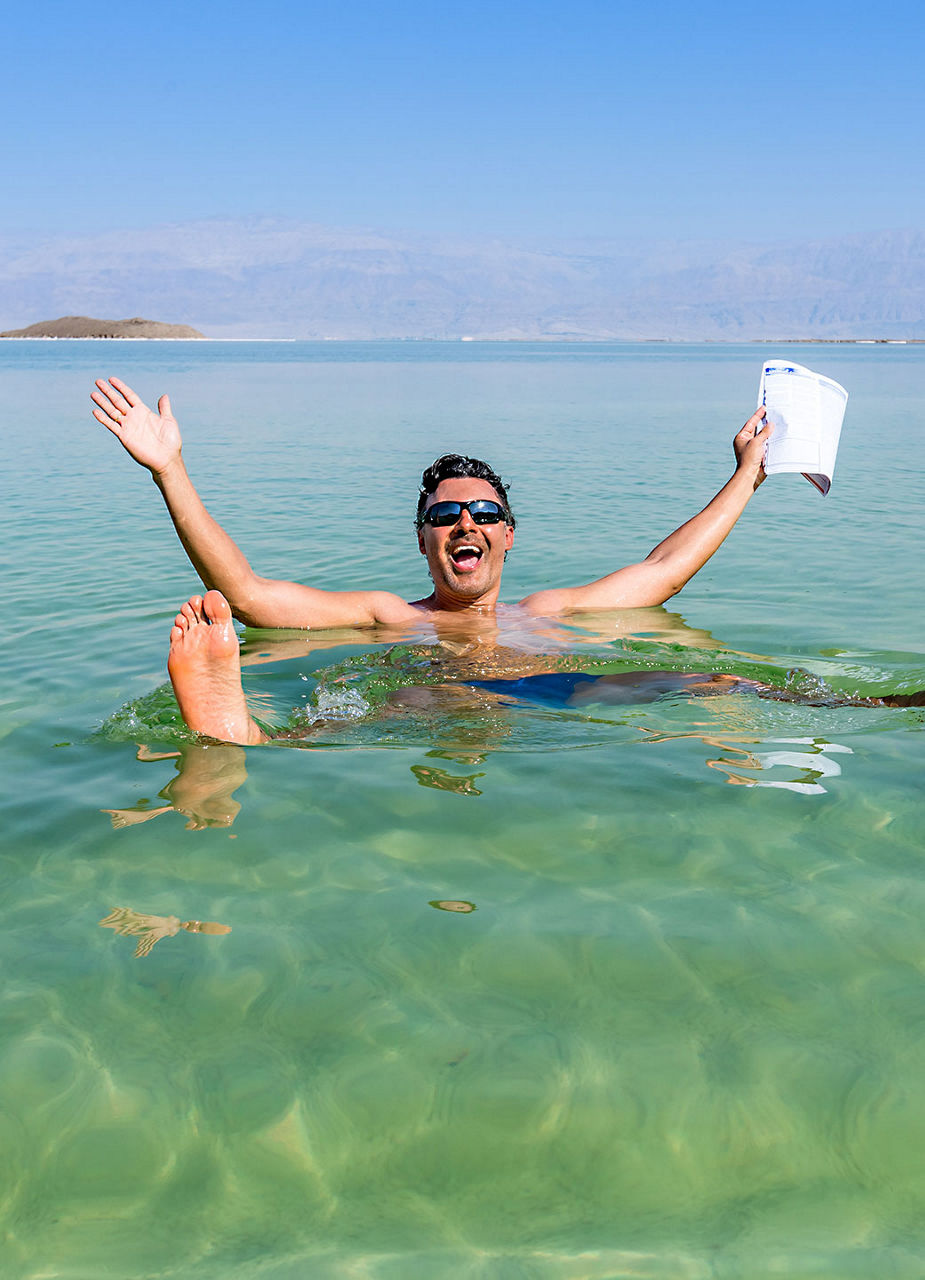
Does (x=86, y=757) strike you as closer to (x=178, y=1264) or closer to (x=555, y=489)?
(x=178, y=1264)

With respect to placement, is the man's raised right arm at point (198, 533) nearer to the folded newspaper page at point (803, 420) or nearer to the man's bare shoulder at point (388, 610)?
the man's bare shoulder at point (388, 610)

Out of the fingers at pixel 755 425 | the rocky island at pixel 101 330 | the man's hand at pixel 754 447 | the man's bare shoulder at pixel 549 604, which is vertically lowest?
the rocky island at pixel 101 330

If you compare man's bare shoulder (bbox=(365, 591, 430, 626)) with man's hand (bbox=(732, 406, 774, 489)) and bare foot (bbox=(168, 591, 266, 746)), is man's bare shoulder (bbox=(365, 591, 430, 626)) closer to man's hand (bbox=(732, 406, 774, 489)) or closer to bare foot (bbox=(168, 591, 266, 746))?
bare foot (bbox=(168, 591, 266, 746))

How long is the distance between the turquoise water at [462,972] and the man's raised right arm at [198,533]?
420mm

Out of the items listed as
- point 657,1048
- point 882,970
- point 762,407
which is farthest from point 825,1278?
point 762,407

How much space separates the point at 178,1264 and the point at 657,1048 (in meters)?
1.15

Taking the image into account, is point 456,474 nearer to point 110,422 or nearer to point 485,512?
point 485,512

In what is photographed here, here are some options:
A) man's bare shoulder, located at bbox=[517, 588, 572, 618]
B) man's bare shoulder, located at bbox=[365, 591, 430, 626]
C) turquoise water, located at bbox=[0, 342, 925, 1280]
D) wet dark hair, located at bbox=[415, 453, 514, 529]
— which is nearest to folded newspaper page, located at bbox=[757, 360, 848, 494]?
turquoise water, located at bbox=[0, 342, 925, 1280]

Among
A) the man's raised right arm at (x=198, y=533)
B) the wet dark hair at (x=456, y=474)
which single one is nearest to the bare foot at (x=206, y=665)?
the man's raised right arm at (x=198, y=533)

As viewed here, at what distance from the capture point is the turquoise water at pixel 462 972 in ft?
7.11

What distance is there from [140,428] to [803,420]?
3480 millimetres

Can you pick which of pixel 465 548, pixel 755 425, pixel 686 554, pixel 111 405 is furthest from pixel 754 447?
pixel 111 405

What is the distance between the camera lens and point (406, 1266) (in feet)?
6.73

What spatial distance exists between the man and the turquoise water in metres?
0.28
